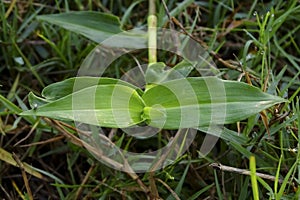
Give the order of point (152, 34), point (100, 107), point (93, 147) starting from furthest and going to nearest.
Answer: point (152, 34) < point (93, 147) < point (100, 107)

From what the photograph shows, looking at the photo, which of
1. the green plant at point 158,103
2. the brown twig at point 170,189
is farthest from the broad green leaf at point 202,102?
the brown twig at point 170,189

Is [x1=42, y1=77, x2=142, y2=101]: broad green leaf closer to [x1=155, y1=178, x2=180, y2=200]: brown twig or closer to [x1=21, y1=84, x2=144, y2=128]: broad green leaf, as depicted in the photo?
[x1=21, y1=84, x2=144, y2=128]: broad green leaf

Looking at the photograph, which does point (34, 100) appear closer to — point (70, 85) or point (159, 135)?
point (70, 85)

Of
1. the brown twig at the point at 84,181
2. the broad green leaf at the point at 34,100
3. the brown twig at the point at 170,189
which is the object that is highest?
the broad green leaf at the point at 34,100

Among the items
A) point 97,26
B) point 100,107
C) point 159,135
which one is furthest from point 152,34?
point 100,107

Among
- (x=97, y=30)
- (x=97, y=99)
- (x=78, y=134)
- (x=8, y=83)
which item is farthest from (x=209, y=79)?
(x=8, y=83)

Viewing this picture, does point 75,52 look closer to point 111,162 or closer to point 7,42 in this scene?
point 7,42

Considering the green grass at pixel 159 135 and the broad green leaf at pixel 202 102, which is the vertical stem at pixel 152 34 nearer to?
the green grass at pixel 159 135
